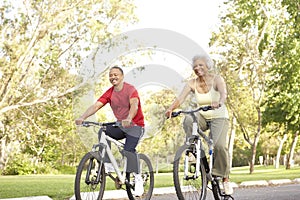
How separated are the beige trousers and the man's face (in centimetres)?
83

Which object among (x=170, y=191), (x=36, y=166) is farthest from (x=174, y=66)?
(x=36, y=166)

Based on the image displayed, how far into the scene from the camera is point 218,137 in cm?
586

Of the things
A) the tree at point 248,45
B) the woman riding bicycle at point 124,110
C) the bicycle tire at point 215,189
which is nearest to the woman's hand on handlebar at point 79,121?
the woman riding bicycle at point 124,110

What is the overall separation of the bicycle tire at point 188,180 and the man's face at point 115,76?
941 millimetres

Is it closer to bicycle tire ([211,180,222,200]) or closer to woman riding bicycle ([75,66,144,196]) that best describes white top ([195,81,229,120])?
woman riding bicycle ([75,66,144,196])

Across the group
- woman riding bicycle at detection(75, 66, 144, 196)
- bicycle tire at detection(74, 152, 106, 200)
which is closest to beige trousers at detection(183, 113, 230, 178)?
woman riding bicycle at detection(75, 66, 144, 196)

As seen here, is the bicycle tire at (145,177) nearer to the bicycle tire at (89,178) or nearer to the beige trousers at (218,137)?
the bicycle tire at (89,178)

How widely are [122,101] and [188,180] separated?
1.05m

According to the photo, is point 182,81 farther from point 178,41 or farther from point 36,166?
point 36,166

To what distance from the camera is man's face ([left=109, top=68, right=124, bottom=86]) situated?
5.37 metres

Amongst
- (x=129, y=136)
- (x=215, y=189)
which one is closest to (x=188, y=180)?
(x=215, y=189)

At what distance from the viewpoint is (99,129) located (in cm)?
558

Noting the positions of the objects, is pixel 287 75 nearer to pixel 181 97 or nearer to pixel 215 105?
pixel 181 97

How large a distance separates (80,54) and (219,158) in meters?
16.9
